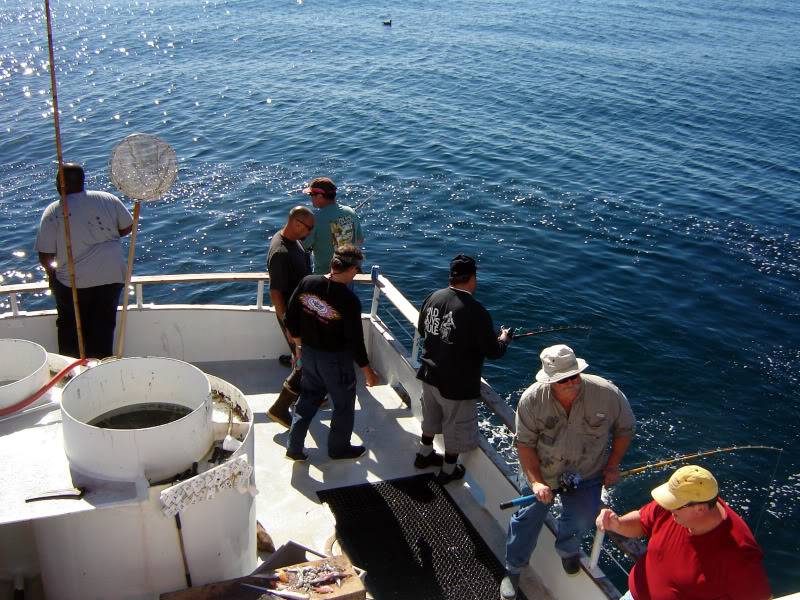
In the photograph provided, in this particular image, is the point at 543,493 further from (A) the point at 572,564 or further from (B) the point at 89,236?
(B) the point at 89,236

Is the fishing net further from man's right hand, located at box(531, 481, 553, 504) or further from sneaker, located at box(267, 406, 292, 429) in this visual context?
man's right hand, located at box(531, 481, 553, 504)

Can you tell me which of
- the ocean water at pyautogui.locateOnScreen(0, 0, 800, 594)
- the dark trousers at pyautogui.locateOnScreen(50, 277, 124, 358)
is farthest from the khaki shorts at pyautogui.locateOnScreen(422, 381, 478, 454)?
the ocean water at pyautogui.locateOnScreen(0, 0, 800, 594)

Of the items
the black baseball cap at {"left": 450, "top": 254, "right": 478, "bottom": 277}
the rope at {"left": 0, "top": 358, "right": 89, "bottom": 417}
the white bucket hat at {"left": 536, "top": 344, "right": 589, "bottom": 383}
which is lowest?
the rope at {"left": 0, "top": 358, "right": 89, "bottom": 417}

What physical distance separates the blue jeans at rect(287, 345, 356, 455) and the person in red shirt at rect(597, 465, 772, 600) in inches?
102

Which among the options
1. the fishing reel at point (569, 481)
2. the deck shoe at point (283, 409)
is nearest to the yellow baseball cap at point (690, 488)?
the fishing reel at point (569, 481)

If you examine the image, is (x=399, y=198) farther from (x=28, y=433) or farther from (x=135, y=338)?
(x=28, y=433)

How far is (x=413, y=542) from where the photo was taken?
5.09m

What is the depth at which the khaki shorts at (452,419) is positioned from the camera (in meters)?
5.41

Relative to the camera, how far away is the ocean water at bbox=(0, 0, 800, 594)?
10641mm

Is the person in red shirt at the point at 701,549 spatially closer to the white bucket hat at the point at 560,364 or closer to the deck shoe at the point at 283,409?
the white bucket hat at the point at 560,364

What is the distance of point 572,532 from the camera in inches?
175

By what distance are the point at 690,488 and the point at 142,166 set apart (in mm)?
4382

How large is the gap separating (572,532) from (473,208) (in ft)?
40.7

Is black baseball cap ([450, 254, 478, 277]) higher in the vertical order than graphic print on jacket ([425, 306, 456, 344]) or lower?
higher
